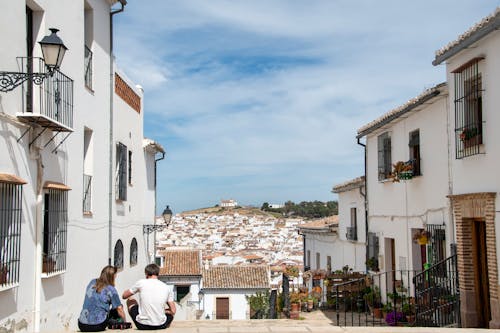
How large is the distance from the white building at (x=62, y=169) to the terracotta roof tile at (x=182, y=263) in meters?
21.1

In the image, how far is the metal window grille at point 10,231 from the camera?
784 centimetres

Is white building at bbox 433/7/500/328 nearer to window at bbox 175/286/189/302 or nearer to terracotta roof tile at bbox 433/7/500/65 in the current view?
terracotta roof tile at bbox 433/7/500/65

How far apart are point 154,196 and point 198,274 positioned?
17.5m

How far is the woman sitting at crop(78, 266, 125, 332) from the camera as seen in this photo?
25.4 ft

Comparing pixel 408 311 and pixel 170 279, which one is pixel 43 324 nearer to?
pixel 408 311

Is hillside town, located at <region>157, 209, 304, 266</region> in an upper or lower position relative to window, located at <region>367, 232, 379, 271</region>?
lower

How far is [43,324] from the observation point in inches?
370

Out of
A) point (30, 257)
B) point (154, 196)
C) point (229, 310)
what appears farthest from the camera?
point (229, 310)

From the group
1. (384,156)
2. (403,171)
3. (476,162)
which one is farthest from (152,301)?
(384,156)

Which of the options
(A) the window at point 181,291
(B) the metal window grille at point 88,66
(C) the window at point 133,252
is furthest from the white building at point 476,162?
(A) the window at point 181,291

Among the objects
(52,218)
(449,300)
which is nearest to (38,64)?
(52,218)

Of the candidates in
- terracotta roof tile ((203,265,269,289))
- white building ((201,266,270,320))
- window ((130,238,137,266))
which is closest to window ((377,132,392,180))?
window ((130,238,137,266))

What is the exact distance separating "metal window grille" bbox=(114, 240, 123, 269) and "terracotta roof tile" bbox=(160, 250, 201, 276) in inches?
848

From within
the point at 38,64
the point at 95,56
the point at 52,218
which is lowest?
the point at 52,218
